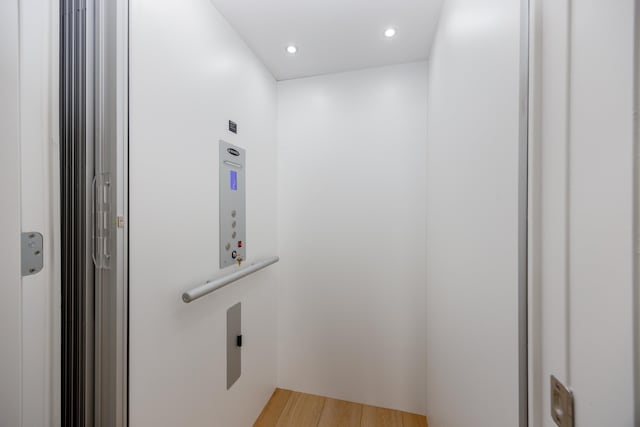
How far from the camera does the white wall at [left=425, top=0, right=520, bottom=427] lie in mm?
603

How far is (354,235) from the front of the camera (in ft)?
6.28

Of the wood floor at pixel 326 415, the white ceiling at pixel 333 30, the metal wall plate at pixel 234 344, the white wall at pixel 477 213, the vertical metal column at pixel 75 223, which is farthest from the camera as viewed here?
the wood floor at pixel 326 415

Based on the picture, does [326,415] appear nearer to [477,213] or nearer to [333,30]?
[477,213]

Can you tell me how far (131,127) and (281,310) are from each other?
5.47 feet

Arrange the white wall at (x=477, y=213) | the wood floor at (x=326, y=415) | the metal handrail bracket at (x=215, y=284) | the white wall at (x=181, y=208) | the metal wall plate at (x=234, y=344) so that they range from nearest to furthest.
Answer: the white wall at (x=477, y=213), the white wall at (x=181, y=208), the metal handrail bracket at (x=215, y=284), the metal wall plate at (x=234, y=344), the wood floor at (x=326, y=415)

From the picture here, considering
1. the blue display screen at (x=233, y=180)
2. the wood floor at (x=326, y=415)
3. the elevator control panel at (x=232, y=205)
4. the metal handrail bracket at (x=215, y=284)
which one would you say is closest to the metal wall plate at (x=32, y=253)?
the metal handrail bracket at (x=215, y=284)

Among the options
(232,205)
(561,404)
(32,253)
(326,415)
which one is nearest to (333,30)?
(232,205)

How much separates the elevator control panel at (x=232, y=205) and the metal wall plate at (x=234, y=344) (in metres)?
0.31

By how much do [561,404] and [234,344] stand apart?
149 centimetres

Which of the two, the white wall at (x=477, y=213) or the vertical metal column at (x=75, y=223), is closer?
the white wall at (x=477, y=213)

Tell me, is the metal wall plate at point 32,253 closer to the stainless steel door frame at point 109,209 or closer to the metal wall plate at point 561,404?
the stainless steel door frame at point 109,209

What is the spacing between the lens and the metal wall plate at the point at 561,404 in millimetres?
425

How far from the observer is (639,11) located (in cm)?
32

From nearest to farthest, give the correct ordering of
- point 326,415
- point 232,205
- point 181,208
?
1. point 181,208
2. point 232,205
3. point 326,415
